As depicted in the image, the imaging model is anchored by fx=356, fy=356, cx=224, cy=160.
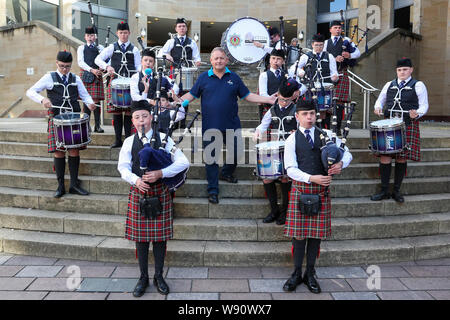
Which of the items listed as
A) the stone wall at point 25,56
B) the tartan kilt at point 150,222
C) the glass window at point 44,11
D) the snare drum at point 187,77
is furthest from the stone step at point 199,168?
the glass window at point 44,11

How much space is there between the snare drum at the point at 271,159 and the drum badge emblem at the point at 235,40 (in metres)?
4.76

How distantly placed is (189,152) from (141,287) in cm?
246

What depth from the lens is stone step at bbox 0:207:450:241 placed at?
4129 mm

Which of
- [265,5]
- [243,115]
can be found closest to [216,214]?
[243,115]

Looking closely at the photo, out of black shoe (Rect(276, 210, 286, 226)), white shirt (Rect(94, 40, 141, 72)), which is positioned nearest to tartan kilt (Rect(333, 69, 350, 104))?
black shoe (Rect(276, 210, 286, 226))

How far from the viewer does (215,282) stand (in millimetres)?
3506

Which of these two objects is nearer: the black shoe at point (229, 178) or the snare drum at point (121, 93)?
the black shoe at point (229, 178)

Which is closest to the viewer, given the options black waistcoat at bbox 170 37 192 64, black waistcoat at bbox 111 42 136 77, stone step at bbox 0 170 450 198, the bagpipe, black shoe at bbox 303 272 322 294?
the bagpipe

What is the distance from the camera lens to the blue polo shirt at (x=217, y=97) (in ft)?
14.7

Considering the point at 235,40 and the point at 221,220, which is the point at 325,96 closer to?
the point at 221,220

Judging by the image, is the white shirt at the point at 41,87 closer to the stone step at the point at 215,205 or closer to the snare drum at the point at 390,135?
the stone step at the point at 215,205

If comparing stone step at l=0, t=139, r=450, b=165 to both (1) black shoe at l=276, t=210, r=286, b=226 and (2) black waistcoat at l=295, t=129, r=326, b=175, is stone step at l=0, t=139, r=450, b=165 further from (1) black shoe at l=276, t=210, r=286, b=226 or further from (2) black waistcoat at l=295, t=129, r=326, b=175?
(2) black waistcoat at l=295, t=129, r=326, b=175

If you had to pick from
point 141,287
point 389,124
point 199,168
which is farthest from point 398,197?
point 141,287

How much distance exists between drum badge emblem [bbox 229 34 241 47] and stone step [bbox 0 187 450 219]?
4473mm
